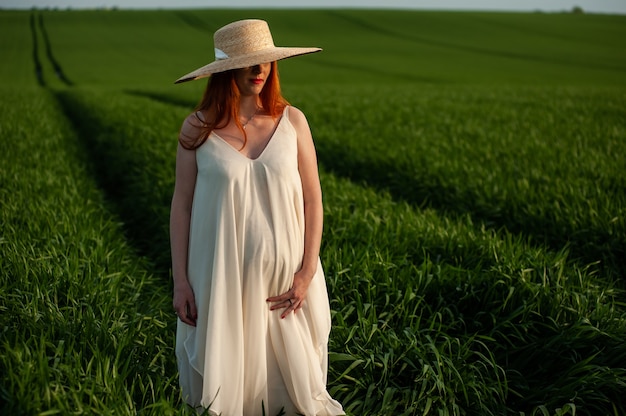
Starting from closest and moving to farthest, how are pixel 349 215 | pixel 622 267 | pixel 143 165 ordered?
pixel 622 267 < pixel 349 215 < pixel 143 165

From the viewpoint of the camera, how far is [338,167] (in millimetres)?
9844

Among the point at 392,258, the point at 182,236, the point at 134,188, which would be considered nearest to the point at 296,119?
the point at 182,236

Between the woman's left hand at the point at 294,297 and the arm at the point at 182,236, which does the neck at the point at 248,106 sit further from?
the woman's left hand at the point at 294,297

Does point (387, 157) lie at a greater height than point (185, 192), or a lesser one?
lesser

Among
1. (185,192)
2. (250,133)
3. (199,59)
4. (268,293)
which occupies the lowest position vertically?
(199,59)

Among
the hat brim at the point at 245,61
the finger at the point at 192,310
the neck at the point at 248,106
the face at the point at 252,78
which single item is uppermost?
the hat brim at the point at 245,61

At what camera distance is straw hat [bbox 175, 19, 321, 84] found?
277 cm

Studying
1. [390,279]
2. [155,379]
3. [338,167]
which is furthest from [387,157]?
[155,379]

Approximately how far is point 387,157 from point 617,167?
303 cm

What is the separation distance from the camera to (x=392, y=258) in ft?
16.7

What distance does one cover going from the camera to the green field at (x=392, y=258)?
3461 millimetres

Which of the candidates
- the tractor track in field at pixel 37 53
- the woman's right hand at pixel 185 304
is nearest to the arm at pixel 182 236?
the woman's right hand at pixel 185 304

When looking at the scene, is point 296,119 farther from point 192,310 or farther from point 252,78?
point 192,310

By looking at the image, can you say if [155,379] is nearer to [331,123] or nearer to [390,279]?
[390,279]
